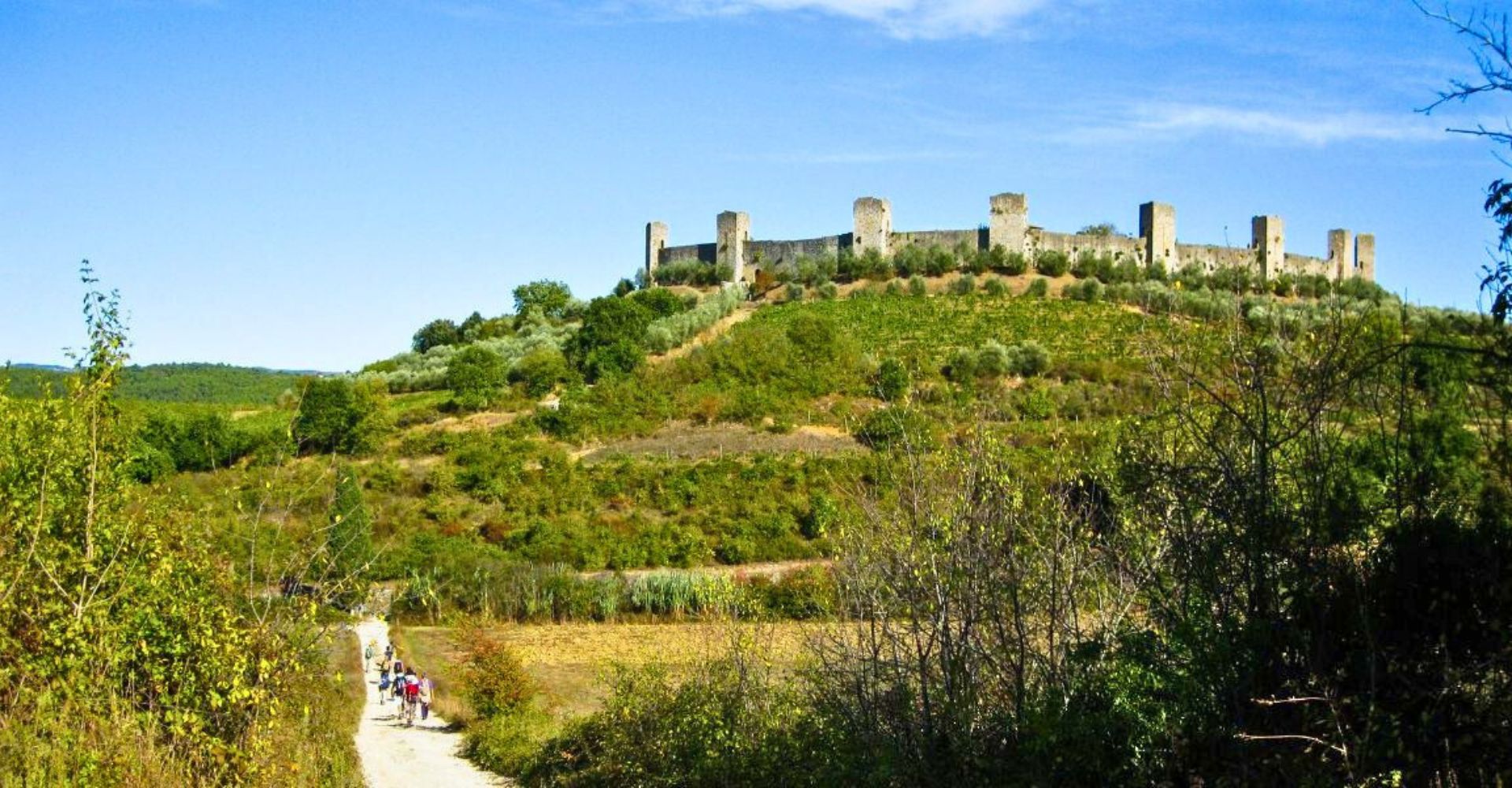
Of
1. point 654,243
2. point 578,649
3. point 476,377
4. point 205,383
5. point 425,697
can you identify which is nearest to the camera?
point 425,697

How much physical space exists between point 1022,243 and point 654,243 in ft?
61.0

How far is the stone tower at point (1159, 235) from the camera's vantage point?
215 ft

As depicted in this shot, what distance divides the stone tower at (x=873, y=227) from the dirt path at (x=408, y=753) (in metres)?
45.3

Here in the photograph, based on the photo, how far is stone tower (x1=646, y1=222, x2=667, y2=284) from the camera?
71938 mm

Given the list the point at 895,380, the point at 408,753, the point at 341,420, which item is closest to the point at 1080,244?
the point at 895,380

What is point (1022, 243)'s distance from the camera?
215ft

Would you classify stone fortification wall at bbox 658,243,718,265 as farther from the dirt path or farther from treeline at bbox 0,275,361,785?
treeline at bbox 0,275,361,785

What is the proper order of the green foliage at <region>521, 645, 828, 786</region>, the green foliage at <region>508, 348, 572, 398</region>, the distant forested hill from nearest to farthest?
Result: the green foliage at <region>521, 645, 828, 786</region> → the green foliage at <region>508, 348, 572, 398</region> → the distant forested hill

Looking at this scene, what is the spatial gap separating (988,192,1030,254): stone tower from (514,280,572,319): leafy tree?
2357 centimetres

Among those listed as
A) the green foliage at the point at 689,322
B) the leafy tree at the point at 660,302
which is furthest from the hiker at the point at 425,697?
the leafy tree at the point at 660,302

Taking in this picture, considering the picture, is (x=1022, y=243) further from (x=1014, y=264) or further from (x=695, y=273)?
(x=695, y=273)

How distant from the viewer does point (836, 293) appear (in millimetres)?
64312

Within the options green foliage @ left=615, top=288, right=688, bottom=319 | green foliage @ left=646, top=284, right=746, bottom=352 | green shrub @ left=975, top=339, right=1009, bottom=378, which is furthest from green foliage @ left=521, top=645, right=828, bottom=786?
green foliage @ left=615, top=288, right=688, bottom=319

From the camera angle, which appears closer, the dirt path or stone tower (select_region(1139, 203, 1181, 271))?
the dirt path
